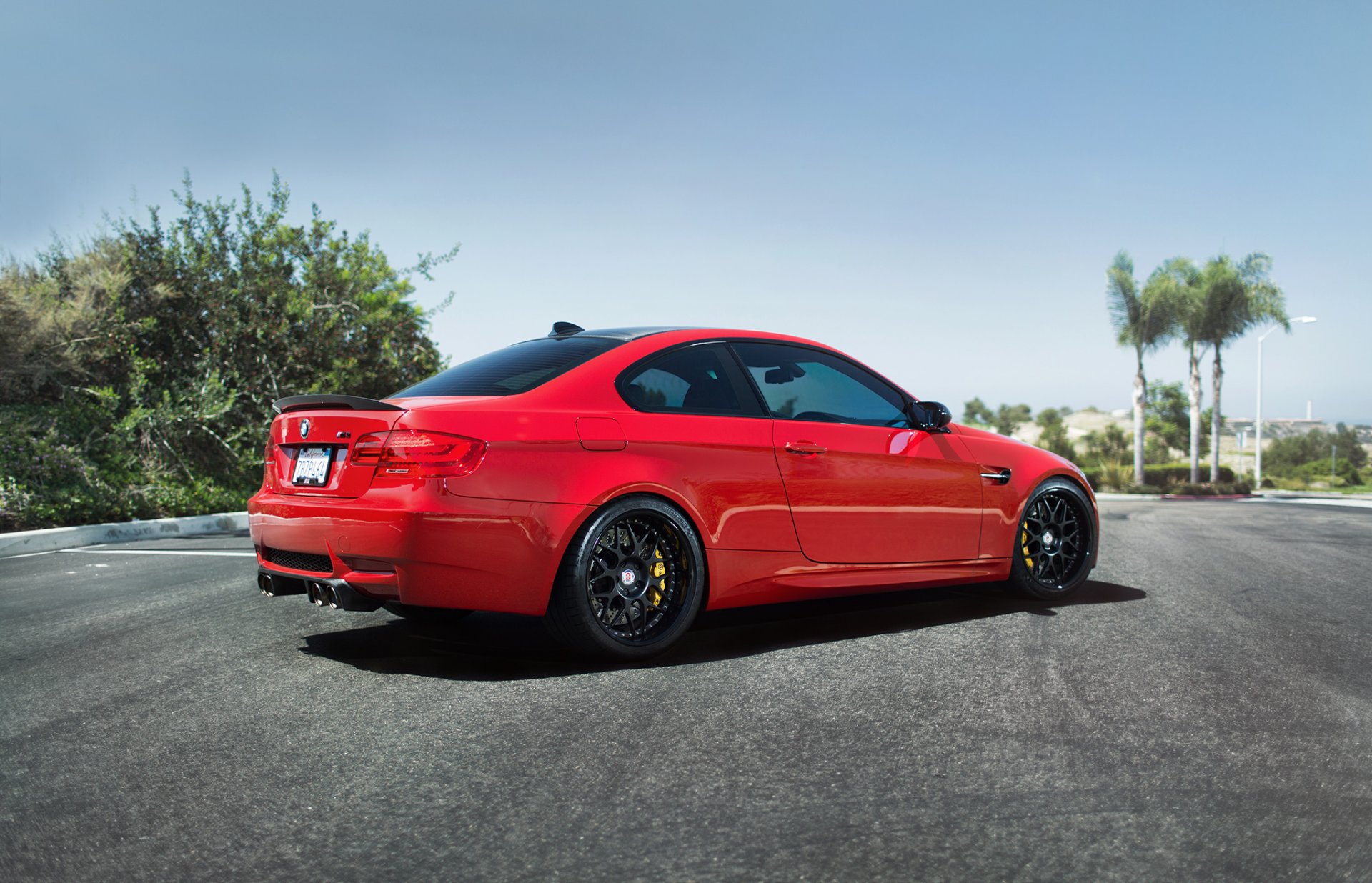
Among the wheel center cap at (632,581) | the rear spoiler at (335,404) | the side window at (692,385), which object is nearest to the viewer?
the rear spoiler at (335,404)

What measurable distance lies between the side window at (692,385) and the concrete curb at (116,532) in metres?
8.10

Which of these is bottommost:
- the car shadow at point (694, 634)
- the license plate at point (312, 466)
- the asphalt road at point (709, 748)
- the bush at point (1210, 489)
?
the bush at point (1210, 489)

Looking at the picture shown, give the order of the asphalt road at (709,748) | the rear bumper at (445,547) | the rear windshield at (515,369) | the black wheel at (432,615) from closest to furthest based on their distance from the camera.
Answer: the asphalt road at (709,748) < the rear bumper at (445,547) < the rear windshield at (515,369) < the black wheel at (432,615)

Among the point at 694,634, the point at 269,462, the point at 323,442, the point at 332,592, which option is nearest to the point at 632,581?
the point at 694,634

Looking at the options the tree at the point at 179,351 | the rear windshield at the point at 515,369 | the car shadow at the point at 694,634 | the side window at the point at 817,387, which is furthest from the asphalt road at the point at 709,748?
the tree at the point at 179,351

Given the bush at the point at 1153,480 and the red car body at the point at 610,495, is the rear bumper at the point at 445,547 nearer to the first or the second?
the red car body at the point at 610,495

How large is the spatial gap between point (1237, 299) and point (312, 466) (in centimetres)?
4098

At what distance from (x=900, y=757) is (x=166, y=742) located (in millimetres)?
2425

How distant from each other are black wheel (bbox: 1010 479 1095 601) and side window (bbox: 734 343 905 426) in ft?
3.84

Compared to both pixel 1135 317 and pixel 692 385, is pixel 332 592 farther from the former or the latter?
pixel 1135 317

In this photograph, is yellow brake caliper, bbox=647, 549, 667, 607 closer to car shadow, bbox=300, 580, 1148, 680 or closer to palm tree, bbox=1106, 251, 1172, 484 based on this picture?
car shadow, bbox=300, 580, 1148, 680

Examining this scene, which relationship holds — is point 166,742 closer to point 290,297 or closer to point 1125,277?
point 290,297

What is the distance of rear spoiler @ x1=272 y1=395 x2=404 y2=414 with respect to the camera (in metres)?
4.51

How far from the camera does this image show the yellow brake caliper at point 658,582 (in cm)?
473
